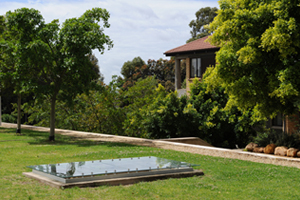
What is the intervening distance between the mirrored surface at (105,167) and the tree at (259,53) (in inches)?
170

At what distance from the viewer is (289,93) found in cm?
1169

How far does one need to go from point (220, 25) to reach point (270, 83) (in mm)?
3009

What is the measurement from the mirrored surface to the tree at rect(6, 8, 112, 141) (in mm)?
7994

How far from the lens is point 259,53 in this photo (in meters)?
12.5

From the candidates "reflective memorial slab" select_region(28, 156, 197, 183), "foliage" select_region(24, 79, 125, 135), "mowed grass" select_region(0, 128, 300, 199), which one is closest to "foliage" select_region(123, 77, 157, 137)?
"foliage" select_region(24, 79, 125, 135)

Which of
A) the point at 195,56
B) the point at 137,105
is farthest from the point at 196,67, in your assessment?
the point at 137,105

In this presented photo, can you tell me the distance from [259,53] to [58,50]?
10347 millimetres

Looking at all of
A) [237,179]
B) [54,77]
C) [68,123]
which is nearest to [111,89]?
[68,123]

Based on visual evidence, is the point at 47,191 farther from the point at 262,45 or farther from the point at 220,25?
the point at 220,25

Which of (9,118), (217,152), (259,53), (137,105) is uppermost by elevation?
(259,53)

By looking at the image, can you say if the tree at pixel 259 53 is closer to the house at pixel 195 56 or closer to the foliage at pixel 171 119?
the foliage at pixel 171 119

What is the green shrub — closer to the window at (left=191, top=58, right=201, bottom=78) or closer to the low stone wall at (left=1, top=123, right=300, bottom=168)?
the window at (left=191, top=58, right=201, bottom=78)

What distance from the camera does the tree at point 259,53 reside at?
11883 mm

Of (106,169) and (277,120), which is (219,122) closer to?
(277,120)
